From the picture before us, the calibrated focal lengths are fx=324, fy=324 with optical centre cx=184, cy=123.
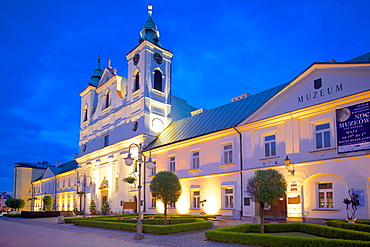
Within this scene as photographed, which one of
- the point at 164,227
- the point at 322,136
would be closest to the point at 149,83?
the point at 322,136

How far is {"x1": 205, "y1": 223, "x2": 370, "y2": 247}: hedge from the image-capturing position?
1095 centimetres

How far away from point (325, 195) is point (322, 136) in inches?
137

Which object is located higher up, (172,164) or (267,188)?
(172,164)

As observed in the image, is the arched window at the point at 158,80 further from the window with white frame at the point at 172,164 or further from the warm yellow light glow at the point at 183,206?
the warm yellow light glow at the point at 183,206

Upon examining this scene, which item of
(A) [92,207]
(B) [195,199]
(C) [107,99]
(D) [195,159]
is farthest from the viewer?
(C) [107,99]

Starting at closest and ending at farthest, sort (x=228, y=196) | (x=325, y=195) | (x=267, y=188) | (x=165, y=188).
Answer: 1. (x=267, y=188)
2. (x=325, y=195)
3. (x=165, y=188)
4. (x=228, y=196)

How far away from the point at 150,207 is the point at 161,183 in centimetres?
1443

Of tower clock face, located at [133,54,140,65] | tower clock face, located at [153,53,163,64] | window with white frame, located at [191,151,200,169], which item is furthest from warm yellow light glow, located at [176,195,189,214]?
tower clock face, located at [133,54,140,65]

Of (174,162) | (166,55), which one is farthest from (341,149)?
(166,55)

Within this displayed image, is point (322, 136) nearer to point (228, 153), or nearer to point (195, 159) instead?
point (228, 153)

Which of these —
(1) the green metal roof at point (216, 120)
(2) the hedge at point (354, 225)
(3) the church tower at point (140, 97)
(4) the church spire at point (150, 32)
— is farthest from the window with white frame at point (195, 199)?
(4) the church spire at point (150, 32)

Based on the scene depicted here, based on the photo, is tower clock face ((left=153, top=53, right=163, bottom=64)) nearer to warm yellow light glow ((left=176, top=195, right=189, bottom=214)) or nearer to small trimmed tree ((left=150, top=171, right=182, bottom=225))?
warm yellow light glow ((left=176, top=195, right=189, bottom=214))

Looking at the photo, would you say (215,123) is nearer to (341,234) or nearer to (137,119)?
(137,119)

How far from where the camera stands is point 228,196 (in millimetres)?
25484
